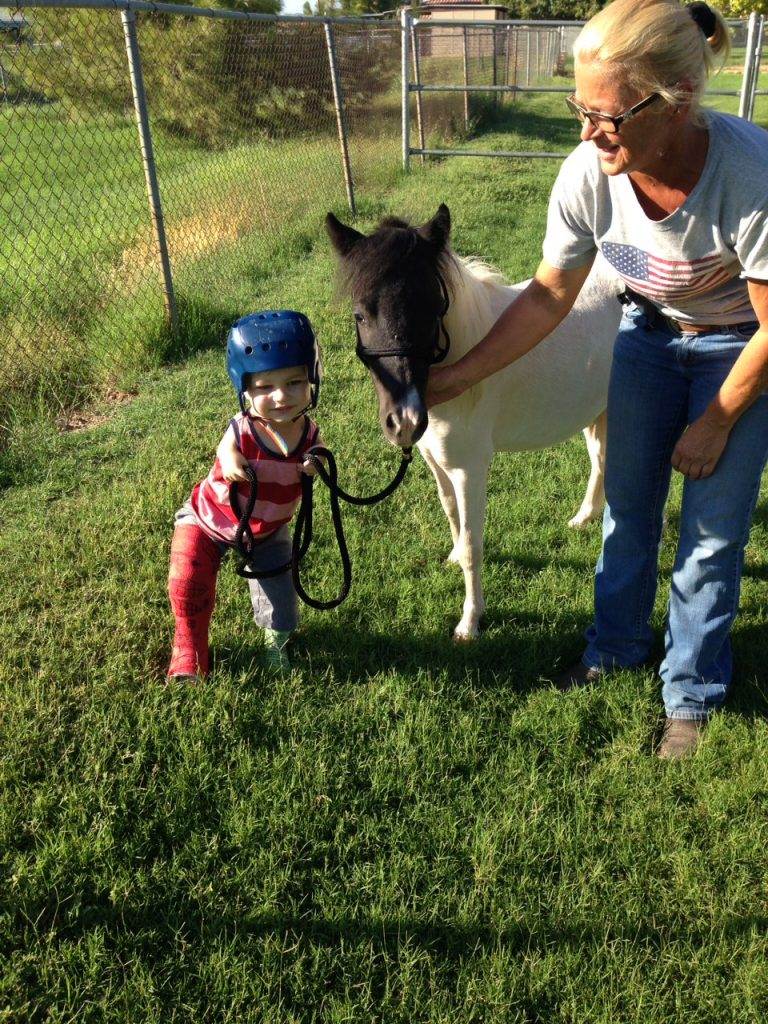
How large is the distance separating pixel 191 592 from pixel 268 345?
1007mm

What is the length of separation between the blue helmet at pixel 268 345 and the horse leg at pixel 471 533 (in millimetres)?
986

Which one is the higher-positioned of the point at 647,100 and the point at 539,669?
the point at 647,100

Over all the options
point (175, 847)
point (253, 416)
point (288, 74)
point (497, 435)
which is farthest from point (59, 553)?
point (288, 74)

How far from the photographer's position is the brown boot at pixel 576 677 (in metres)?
2.95

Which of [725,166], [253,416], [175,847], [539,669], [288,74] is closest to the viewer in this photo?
[725,166]

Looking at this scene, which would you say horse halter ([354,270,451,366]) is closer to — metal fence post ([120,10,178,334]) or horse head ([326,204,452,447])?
horse head ([326,204,452,447])

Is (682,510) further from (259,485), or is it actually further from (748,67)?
(748,67)

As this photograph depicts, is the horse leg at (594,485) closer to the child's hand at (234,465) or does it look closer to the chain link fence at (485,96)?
the child's hand at (234,465)

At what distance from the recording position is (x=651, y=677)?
2941mm

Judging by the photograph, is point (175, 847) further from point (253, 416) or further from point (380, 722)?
point (253, 416)

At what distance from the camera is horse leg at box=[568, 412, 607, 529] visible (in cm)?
406

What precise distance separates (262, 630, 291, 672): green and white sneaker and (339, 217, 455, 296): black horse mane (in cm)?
132

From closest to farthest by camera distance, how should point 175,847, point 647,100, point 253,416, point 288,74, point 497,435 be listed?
point 647,100 → point 175,847 → point 253,416 → point 497,435 → point 288,74

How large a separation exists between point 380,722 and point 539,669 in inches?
28.8
